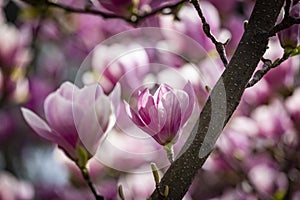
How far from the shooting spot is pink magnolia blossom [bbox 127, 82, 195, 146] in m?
0.73

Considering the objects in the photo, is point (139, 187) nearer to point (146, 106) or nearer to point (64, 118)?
point (64, 118)

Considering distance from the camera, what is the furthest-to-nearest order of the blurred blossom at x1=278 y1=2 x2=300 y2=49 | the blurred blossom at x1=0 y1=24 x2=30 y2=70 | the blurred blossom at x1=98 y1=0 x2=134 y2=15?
1. the blurred blossom at x1=0 y1=24 x2=30 y2=70
2. the blurred blossom at x1=98 y1=0 x2=134 y2=15
3. the blurred blossom at x1=278 y1=2 x2=300 y2=49

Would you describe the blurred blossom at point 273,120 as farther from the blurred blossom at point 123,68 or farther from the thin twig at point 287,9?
the thin twig at point 287,9

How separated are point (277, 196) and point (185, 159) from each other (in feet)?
2.01

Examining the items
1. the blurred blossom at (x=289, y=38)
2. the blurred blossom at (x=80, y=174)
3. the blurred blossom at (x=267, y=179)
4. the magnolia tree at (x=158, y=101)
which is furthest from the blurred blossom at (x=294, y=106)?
the blurred blossom at (x=289, y=38)

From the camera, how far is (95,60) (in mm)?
A: 1259

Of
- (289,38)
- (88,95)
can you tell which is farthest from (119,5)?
(289,38)

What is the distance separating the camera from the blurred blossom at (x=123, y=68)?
1173 millimetres

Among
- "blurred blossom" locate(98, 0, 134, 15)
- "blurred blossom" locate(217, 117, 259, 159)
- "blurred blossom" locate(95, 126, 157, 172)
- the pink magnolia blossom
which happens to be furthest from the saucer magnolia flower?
"blurred blossom" locate(217, 117, 259, 159)

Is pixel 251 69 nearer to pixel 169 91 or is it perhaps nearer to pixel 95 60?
pixel 169 91

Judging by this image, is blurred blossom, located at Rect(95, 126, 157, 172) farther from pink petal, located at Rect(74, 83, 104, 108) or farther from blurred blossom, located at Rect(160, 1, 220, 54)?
pink petal, located at Rect(74, 83, 104, 108)

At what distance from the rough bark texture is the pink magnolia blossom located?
0.07m

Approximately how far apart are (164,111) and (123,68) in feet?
1.50

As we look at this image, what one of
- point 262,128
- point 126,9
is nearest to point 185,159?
point 126,9
